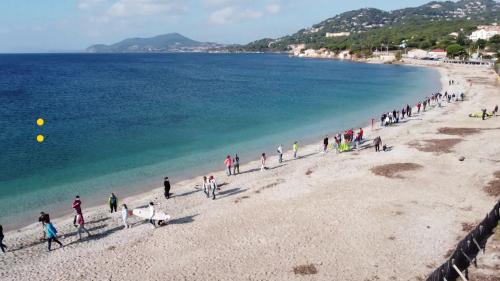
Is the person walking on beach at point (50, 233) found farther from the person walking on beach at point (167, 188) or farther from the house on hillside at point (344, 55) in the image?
the house on hillside at point (344, 55)

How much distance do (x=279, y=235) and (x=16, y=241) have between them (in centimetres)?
1127

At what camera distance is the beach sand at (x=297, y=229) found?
534 inches

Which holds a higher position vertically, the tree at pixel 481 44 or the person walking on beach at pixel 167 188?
the tree at pixel 481 44

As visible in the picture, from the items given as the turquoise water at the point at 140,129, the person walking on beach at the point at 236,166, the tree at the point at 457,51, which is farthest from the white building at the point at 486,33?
the person walking on beach at the point at 236,166

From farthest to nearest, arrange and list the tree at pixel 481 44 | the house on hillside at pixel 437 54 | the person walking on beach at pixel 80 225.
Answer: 1. the house on hillside at pixel 437 54
2. the tree at pixel 481 44
3. the person walking on beach at pixel 80 225

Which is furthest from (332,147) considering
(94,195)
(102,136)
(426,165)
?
(102,136)

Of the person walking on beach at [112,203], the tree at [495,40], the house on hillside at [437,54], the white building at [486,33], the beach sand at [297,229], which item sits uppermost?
the white building at [486,33]

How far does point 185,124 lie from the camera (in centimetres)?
4091

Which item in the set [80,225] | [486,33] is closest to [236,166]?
[80,225]

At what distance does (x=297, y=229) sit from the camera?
1631 centimetres

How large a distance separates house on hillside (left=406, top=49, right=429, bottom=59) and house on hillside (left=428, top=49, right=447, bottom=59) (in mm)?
1793

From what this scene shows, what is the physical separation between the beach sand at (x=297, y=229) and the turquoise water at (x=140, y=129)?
4.07 m

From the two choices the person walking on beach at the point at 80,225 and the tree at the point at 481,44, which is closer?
the person walking on beach at the point at 80,225

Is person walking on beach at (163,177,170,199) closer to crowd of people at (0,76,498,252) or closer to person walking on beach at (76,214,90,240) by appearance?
crowd of people at (0,76,498,252)
